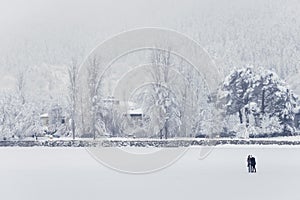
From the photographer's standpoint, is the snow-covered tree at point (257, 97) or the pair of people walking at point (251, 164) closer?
the pair of people walking at point (251, 164)

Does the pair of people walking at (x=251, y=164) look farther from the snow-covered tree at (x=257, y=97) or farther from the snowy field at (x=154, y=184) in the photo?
the snow-covered tree at (x=257, y=97)

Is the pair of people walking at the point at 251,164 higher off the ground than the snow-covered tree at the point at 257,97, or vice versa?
the snow-covered tree at the point at 257,97

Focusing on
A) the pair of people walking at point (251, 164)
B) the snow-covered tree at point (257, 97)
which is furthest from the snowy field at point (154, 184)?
the snow-covered tree at point (257, 97)

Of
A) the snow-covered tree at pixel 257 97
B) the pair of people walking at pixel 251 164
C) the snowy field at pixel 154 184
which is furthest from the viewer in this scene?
the snow-covered tree at pixel 257 97

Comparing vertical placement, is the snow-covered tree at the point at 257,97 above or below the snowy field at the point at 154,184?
above

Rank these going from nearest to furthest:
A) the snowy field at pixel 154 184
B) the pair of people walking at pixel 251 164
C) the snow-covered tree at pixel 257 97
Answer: the snowy field at pixel 154 184 < the pair of people walking at pixel 251 164 < the snow-covered tree at pixel 257 97

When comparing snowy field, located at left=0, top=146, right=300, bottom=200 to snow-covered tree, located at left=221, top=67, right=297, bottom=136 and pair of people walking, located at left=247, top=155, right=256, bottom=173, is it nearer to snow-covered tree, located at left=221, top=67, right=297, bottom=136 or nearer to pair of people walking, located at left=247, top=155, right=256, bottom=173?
pair of people walking, located at left=247, top=155, right=256, bottom=173

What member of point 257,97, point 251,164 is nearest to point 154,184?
point 251,164

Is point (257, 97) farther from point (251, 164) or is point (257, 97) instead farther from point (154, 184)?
point (154, 184)

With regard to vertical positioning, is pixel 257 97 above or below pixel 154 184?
above

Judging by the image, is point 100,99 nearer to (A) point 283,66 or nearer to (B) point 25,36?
(A) point 283,66

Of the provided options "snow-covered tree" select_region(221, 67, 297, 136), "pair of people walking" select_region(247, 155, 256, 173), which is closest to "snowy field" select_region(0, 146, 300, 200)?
"pair of people walking" select_region(247, 155, 256, 173)

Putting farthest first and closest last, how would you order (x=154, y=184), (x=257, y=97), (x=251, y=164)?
1. (x=257, y=97)
2. (x=251, y=164)
3. (x=154, y=184)

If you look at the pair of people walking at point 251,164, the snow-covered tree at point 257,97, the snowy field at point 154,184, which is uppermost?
the snow-covered tree at point 257,97
